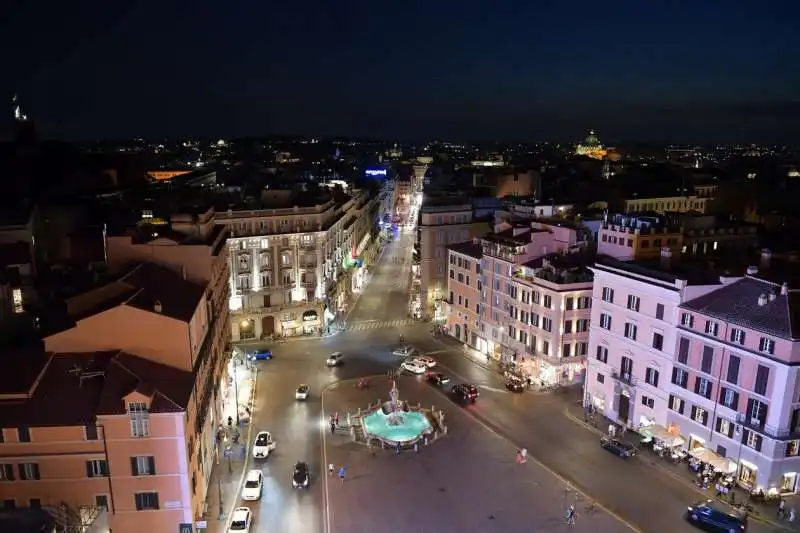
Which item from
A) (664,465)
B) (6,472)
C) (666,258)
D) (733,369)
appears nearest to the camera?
(6,472)

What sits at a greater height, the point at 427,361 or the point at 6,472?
the point at 6,472

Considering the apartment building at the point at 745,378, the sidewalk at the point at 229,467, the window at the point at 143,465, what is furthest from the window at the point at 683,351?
the window at the point at 143,465

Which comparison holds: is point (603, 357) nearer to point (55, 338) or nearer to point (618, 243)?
point (618, 243)

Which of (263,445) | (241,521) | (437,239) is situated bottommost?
(263,445)

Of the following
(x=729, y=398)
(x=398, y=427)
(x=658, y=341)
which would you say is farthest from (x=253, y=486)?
(x=729, y=398)

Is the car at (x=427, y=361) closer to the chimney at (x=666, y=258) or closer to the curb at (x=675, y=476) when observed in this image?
the curb at (x=675, y=476)

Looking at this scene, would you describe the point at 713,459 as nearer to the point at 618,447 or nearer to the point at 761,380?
the point at 618,447

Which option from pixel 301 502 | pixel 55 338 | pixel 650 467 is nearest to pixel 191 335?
pixel 55 338

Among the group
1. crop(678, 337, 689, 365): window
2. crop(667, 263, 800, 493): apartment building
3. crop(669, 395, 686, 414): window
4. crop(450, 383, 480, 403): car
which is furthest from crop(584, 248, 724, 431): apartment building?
crop(450, 383, 480, 403): car
